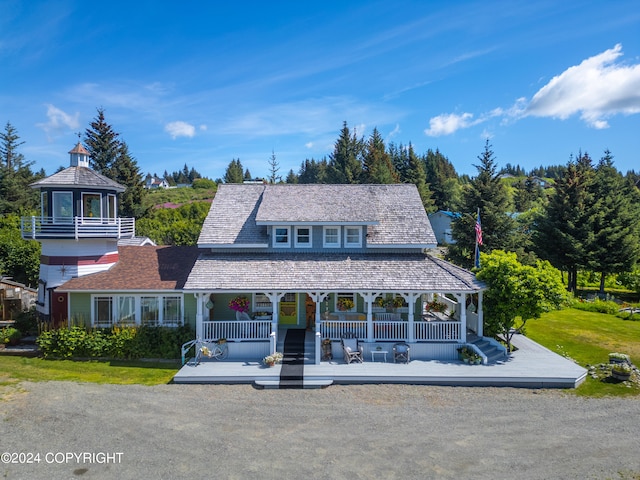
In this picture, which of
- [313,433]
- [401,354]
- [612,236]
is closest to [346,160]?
[612,236]

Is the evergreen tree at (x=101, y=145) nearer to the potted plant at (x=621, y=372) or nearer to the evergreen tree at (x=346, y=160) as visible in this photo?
the evergreen tree at (x=346, y=160)

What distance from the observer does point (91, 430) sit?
36.0ft

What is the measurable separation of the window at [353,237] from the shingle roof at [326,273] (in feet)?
2.25

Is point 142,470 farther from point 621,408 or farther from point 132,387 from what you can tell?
point 621,408

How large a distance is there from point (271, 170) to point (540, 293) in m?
58.8

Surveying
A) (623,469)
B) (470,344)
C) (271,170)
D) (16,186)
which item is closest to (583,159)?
(470,344)

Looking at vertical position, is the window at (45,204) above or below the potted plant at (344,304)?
above

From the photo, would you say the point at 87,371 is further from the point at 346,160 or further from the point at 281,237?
the point at 346,160

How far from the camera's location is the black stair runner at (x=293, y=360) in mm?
14594

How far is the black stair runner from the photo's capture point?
14.6m

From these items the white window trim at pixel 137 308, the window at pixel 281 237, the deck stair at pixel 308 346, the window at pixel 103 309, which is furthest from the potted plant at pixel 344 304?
the window at pixel 103 309

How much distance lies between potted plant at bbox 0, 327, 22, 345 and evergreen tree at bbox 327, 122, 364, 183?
45.4 m

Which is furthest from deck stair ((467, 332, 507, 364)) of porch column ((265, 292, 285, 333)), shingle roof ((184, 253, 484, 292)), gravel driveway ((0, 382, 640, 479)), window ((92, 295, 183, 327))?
window ((92, 295, 183, 327))

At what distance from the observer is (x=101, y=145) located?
47594 millimetres
